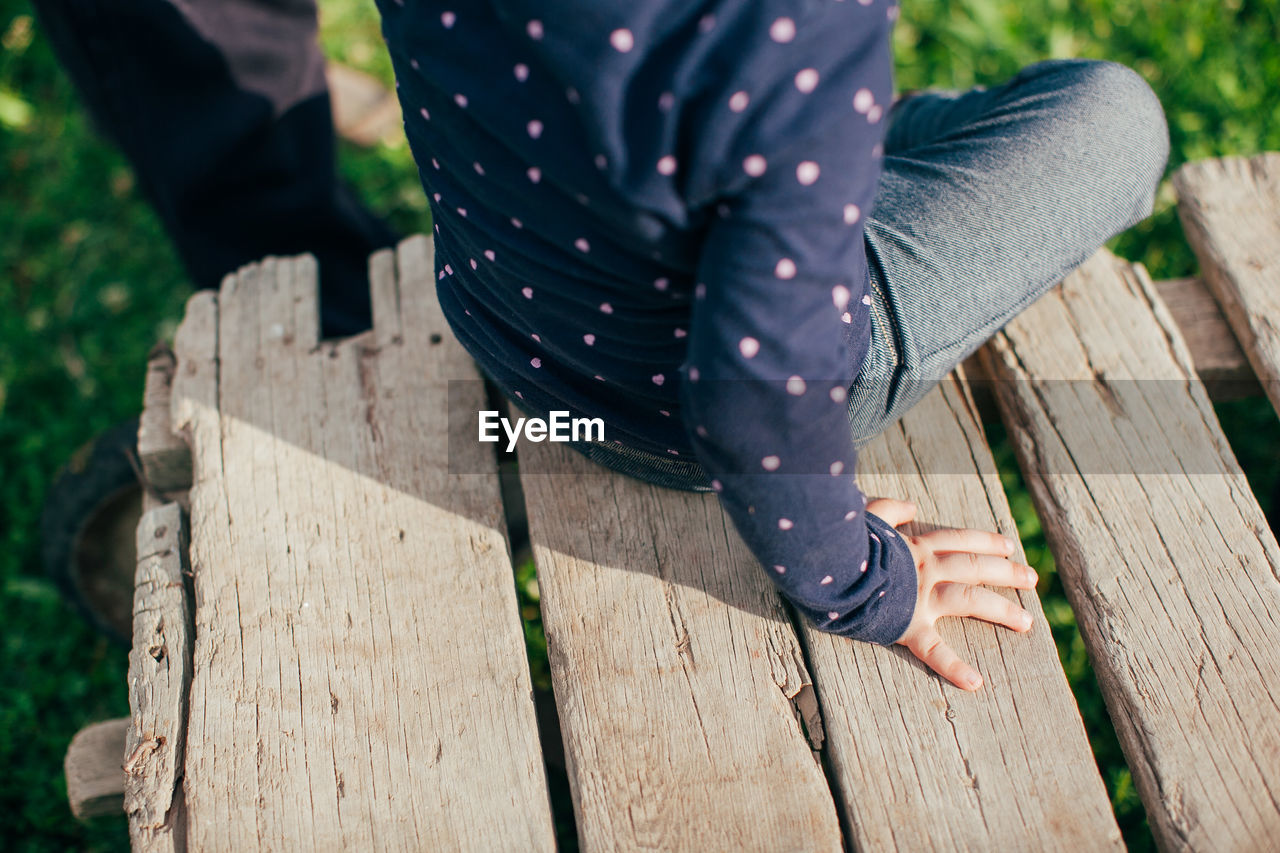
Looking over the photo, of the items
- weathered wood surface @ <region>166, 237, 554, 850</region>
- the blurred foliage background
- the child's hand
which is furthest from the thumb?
the blurred foliage background

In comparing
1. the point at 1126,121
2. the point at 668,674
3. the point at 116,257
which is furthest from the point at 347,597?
the point at 116,257

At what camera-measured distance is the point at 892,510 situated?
1412 millimetres

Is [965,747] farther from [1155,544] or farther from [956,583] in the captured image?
[1155,544]

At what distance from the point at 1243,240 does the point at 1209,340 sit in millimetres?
215

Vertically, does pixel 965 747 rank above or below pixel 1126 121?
below

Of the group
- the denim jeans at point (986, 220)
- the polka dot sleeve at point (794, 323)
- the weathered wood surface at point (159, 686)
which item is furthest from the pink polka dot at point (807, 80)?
the weathered wood surface at point (159, 686)

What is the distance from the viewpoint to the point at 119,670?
2.09m

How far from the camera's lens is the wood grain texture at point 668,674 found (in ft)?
3.92

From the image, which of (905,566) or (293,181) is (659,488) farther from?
(293,181)

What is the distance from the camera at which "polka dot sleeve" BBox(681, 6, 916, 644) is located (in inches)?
33.2

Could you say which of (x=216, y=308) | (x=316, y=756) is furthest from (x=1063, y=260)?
(x=216, y=308)

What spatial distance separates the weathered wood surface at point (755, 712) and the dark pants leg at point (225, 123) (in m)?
1.02

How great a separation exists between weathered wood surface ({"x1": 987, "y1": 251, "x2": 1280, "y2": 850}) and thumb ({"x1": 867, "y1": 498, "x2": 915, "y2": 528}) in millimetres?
240

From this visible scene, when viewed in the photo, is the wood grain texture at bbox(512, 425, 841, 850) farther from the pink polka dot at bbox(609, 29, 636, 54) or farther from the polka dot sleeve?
the pink polka dot at bbox(609, 29, 636, 54)
